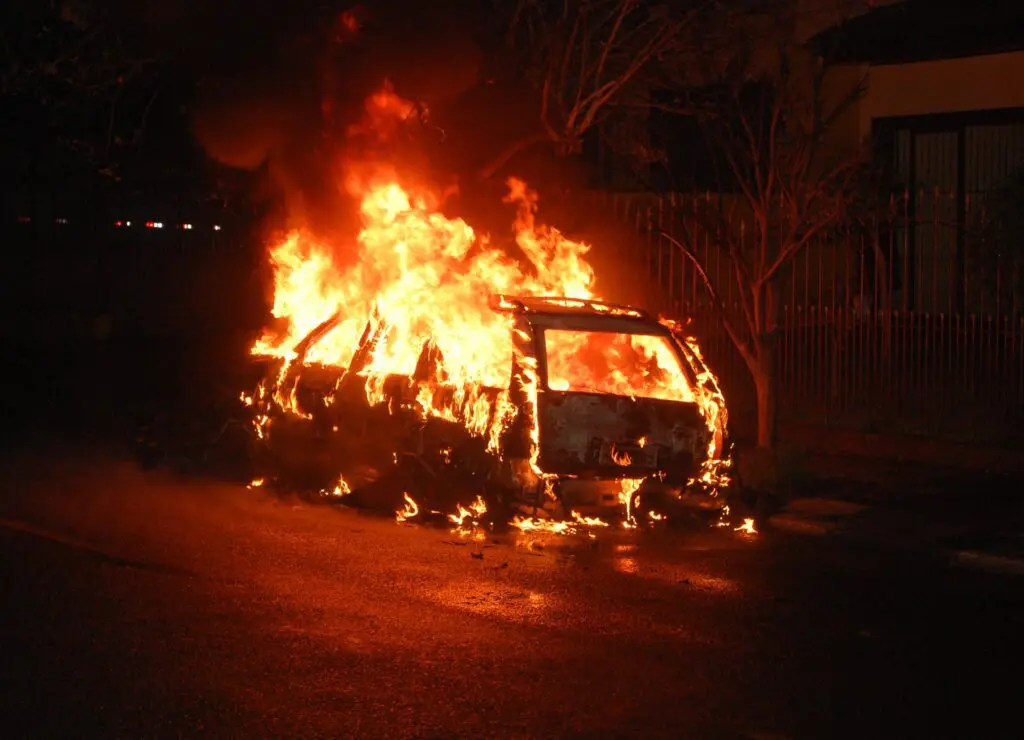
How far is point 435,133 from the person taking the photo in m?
15.7

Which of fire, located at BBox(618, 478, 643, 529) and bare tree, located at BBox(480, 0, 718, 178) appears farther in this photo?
bare tree, located at BBox(480, 0, 718, 178)

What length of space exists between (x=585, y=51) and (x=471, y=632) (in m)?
10.3

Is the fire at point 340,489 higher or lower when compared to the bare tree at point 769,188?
lower

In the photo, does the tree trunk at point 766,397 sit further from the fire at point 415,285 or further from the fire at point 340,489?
the fire at point 340,489

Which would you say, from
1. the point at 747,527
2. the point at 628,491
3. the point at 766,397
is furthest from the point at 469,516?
the point at 766,397

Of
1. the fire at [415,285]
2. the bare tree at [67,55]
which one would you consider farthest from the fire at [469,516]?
the bare tree at [67,55]

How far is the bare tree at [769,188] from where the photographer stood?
40.8 ft

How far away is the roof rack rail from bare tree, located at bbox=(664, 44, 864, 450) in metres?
2.38

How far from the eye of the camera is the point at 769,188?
12664mm

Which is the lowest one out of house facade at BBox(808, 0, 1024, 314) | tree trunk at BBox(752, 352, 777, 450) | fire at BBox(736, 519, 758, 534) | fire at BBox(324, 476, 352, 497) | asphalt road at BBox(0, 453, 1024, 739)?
asphalt road at BBox(0, 453, 1024, 739)

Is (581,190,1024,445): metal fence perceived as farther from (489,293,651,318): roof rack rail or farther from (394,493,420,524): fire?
(394,493,420,524): fire

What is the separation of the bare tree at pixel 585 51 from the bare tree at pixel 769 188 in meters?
2.57

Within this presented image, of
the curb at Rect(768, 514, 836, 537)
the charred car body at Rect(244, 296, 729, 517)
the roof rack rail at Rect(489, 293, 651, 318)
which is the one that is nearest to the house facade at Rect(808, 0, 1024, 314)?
the curb at Rect(768, 514, 836, 537)

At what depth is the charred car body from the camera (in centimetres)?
969
